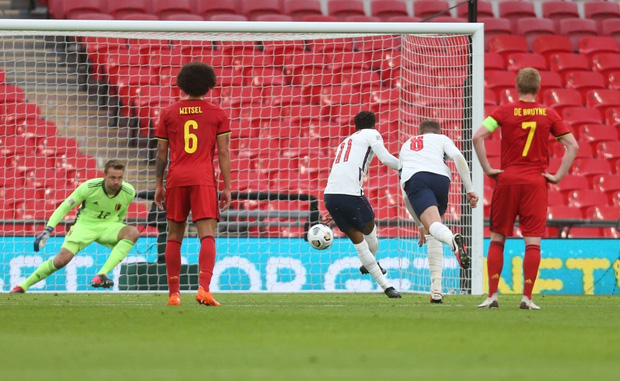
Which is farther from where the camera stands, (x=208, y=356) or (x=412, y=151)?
(x=412, y=151)

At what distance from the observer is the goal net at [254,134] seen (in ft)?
37.1

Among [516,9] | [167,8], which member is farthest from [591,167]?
[167,8]

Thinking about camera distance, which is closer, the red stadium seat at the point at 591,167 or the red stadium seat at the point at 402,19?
the red stadium seat at the point at 591,167

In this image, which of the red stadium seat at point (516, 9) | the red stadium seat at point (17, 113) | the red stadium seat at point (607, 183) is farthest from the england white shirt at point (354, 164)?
the red stadium seat at point (516, 9)

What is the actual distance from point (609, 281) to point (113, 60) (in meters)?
6.52

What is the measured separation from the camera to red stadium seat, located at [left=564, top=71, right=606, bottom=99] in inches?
683

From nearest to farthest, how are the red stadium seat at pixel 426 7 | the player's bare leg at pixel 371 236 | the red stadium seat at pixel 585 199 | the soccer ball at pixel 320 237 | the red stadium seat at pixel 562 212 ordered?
the player's bare leg at pixel 371 236
the soccer ball at pixel 320 237
the red stadium seat at pixel 562 212
the red stadium seat at pixel 585 199
the red stadium seat at pixel 426 7

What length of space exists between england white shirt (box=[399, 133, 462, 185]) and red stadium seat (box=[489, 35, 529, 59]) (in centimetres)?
905

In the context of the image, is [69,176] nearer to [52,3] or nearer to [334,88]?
[334,88]

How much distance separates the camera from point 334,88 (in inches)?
551

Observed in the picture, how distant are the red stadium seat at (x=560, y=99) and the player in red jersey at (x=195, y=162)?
32.1 feet

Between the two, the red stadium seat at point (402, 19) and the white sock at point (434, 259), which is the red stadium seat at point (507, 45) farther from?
the white sock at point (434, 259)

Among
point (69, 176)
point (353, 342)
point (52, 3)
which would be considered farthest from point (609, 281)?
point (52, 3)

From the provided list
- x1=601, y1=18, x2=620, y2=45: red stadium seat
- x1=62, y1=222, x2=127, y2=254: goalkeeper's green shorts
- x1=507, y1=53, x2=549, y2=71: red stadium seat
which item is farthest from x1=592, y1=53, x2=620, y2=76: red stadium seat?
x1=62, y1=222, x2=127, y2=254: goalkeeper's green shorts
